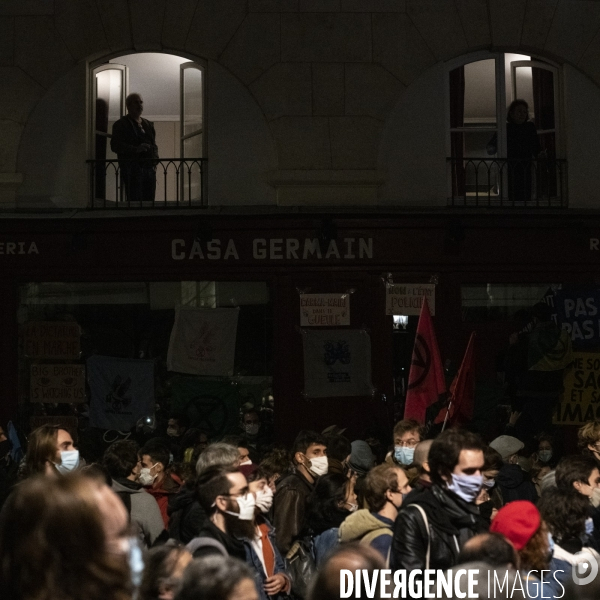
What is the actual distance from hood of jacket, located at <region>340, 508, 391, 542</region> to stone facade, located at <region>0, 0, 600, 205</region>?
29.8 ft

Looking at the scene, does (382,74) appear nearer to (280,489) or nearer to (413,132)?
(413,132)

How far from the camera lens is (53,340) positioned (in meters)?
16.0

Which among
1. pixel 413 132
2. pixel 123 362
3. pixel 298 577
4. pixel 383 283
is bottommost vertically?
pixel 298 577

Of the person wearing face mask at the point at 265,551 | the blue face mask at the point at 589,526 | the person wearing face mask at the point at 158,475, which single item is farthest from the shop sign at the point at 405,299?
the blue face mask at the point at 589,526

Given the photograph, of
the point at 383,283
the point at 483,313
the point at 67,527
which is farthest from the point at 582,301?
the point at 67,527

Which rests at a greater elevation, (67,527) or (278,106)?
(278,106)

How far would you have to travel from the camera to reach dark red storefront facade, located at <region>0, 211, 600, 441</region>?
1584 centimetres

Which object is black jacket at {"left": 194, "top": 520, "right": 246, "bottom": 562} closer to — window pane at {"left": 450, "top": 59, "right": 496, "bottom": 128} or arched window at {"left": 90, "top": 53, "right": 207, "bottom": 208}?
arched window at {"left": 90, "top": 53, "right": 207, "bottom": 208}

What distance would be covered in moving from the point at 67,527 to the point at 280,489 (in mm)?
5708

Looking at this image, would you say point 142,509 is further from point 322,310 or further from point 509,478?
point 322,310

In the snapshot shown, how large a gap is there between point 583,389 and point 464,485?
32.2 ft

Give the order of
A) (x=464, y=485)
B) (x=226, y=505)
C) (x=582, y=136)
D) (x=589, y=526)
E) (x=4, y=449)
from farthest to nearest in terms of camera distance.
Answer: (x=582, y=136), (x=4, y=449), (x=589, y=526), (x=226, y=505), (x=464, y=485)

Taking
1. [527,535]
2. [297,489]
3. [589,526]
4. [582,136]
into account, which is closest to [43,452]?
[297,489]

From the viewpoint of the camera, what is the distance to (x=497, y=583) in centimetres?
442
